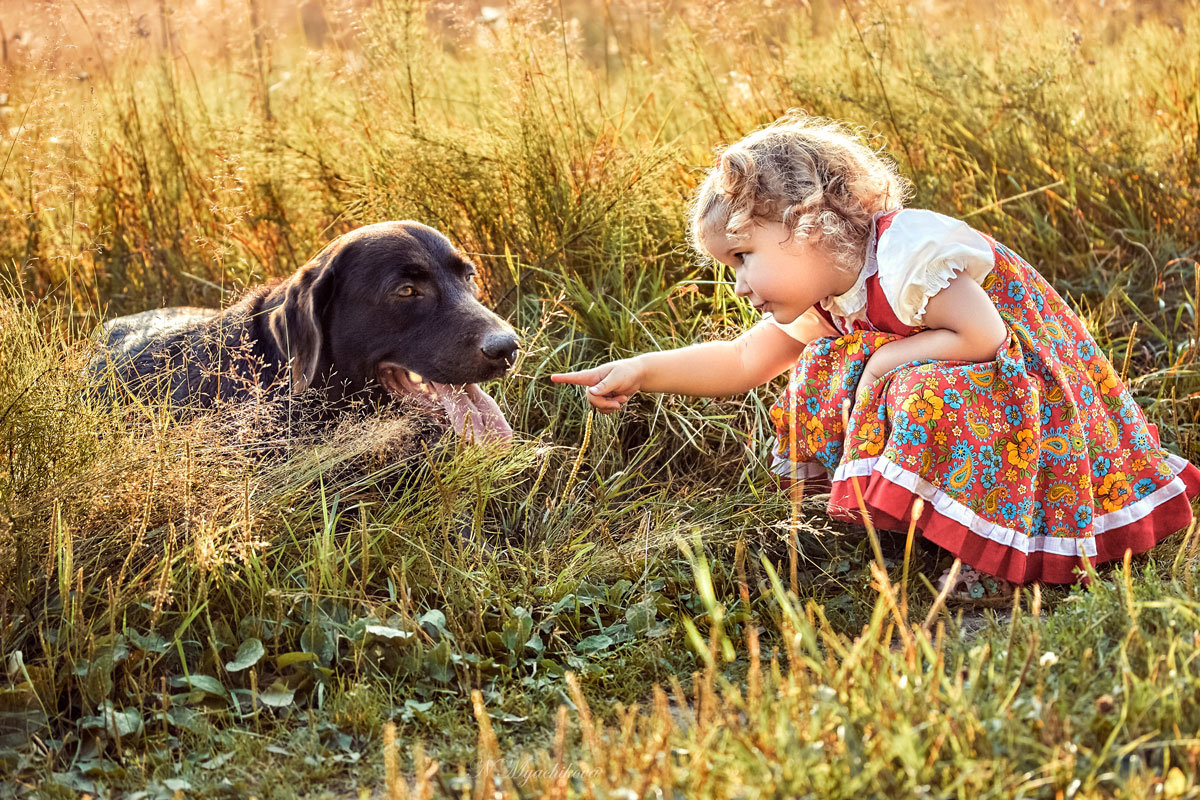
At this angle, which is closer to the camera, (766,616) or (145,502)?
(145,502)

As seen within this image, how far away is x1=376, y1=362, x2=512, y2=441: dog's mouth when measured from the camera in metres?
3.13

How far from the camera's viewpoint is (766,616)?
276 centimetres

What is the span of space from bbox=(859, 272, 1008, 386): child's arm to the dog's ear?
1621mm

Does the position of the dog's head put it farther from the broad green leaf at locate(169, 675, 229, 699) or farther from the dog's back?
the broad green leaf at locate(169, 675, 229, 699)

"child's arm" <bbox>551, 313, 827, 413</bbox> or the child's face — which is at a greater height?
the child's face

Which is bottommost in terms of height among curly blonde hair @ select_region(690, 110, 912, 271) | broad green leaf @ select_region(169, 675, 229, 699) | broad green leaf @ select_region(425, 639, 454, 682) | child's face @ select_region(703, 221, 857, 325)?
broad green leaf @ select_region(425, 639, 454, 682)

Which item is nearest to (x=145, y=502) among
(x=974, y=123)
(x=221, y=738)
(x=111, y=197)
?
(x=221, y=738)

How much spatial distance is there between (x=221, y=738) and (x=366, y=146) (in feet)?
8.49

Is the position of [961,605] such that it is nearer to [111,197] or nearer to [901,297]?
[901,297]

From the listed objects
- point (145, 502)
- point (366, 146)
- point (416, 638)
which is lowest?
point (416, 638)

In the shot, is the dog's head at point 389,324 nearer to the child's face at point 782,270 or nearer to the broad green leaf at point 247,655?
the child's face at point 782,270

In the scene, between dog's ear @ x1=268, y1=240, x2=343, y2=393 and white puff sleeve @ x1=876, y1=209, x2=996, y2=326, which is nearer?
white puff sleeve @ x1=876, y1=209, x2=996, y2=326

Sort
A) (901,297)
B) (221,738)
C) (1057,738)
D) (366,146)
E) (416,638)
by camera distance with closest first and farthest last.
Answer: (1057,738) → (221,738) → (416,638) → (901,297) → (366,146)

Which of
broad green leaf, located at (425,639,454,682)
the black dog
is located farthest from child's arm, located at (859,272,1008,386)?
broad green leaf, located at (425,639,454,682)
